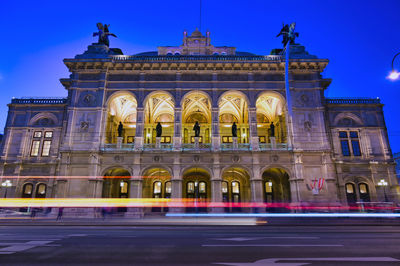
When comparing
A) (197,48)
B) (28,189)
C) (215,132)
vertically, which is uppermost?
(197,48)

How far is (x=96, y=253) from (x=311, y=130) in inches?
1016

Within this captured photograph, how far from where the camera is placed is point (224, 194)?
3288 centimetres

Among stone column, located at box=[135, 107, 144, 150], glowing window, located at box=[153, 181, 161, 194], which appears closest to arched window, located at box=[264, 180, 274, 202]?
glowing window, located at box=[153, 181, 161, 194]

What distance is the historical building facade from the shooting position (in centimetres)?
2605

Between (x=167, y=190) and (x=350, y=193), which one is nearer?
(x=350, y=193)

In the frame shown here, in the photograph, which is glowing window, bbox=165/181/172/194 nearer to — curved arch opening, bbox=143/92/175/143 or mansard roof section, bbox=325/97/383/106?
curved arch opening, bbox=143/92/175/143

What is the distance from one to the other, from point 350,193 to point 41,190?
35.2 meters

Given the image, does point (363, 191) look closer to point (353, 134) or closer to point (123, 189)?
point (353, 134)

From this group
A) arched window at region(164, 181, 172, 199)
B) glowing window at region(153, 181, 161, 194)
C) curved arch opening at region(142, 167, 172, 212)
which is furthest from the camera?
glowing window at region(153, 181, 161, 194)

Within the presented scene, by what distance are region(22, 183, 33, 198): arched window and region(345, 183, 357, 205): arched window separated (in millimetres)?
35726

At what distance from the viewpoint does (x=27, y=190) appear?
91.8 feet

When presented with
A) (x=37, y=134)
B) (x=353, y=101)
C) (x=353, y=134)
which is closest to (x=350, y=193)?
(x=353, y=134)

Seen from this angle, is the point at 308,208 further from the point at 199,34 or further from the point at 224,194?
the point at 199,34

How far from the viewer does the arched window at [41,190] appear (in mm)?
27688
